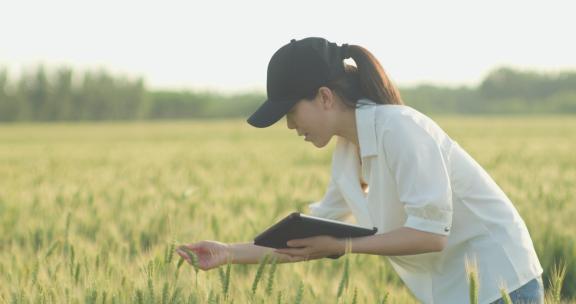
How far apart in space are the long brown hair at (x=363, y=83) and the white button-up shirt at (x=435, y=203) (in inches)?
1.3

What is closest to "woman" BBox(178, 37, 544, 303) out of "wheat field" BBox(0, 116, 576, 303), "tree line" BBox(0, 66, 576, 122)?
"wheat field" BBox(0, 116, 576, 303)

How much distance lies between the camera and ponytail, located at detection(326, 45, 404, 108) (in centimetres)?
209

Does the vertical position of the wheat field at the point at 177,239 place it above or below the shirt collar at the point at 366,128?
below

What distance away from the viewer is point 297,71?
6.85 feet

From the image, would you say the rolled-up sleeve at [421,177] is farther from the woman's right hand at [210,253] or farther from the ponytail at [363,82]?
the woman's right hand at [210,253]

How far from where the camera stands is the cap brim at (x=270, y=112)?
6.92 feet

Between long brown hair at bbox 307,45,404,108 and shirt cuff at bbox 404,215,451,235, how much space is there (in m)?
0.36

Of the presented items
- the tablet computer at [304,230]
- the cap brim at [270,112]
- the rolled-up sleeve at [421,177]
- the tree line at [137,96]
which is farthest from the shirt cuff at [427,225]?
the tree line at [137,96]

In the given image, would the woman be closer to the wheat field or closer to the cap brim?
the cap brim

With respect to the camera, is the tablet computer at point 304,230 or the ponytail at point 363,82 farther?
the ponytail at point 363,82

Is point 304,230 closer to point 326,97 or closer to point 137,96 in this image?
point 326,97

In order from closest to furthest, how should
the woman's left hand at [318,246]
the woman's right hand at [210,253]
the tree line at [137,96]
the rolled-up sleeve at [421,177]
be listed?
the rolled-up sleeve at [421,177]
the woman's left hand at [318,246]
the woman's right hand at [210,253]
the tree line at [137,96]

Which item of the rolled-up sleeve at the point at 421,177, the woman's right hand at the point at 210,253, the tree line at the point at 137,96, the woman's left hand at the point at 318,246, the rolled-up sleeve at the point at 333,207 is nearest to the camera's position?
the rolled-up sleeve at the point at 421,177

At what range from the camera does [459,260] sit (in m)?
2.18
